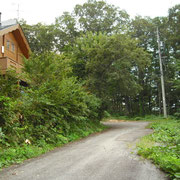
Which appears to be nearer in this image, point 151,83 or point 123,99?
point 151,83

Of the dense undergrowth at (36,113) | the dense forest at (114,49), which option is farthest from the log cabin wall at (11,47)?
the dense undergrowth at (36,113)

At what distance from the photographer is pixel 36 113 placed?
7.62 meters

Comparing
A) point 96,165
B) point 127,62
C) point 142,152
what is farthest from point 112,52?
point 96,165

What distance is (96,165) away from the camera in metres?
5.03

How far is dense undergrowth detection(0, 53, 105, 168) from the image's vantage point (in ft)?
20.0

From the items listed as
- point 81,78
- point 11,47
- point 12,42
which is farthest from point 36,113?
point 12,42

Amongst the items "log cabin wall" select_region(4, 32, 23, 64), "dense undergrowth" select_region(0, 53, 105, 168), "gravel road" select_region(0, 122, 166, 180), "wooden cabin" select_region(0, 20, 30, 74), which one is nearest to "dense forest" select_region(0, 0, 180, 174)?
"dense undergrowth" select_region(0, 53, 105, 168)

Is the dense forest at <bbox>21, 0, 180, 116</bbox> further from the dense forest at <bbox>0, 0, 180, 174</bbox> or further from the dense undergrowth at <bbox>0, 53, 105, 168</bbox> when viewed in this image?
the dense undergrowth at <bbox>0, 53, 105, 168</bbox>

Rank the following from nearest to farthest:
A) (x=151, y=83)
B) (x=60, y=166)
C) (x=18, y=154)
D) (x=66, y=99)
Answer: (x=60, y=166), (x=18, y=154), (x=66, y=99), (x=151, y=83)

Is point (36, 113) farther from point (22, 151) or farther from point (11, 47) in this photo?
point (11, 47)

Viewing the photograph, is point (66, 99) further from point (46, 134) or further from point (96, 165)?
point (96, 165)

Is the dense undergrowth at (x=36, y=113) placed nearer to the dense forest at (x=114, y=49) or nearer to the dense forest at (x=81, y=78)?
the dense forest at (x=81, y=78)

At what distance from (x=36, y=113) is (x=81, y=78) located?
27.7ft

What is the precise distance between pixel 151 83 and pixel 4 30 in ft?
90.2
